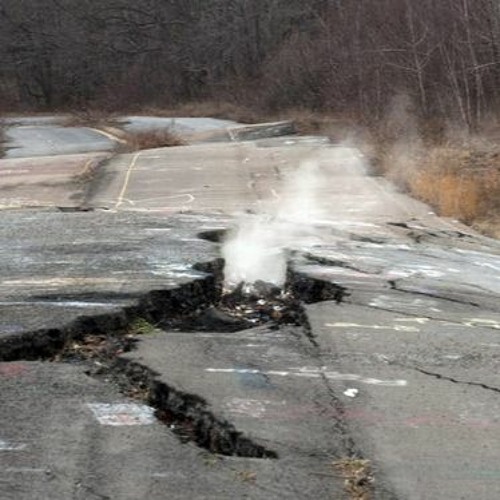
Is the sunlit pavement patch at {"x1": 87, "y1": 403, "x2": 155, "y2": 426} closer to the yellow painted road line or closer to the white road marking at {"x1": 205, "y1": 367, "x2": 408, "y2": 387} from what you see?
the white road marking at {"x1": 205, "y1": 367, "x2": 408, "y2": 387}

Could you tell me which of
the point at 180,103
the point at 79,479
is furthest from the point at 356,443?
the point at 180,103

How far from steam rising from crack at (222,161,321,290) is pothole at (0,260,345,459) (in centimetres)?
22

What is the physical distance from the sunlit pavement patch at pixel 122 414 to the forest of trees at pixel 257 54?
2192 centimetres

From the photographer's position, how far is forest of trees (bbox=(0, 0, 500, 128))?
27.5 m

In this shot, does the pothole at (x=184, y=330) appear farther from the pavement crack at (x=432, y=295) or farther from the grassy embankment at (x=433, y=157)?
the grassy embankment at (x=433, y=157)

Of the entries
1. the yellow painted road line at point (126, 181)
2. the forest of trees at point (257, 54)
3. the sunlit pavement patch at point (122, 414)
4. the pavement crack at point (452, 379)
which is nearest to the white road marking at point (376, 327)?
the pavement crack at point (452, 379)

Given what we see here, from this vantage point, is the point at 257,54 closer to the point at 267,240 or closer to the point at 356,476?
the point at 267,240

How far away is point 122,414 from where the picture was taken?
4.49 m

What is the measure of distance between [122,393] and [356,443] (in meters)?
1.37

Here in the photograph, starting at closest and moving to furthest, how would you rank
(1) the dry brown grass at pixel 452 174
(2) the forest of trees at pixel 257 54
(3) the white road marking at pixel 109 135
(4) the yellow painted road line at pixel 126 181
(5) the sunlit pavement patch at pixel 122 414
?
(5) the sunlit pavement patch at pixel 122 414 < (1) the dry brown grass at pixel 452 174 < (4) the yellow painted road line at pixel 126 181 < (2) the forest of trees at pixel 257 54 < (3) the white road marking at pixel 109 135

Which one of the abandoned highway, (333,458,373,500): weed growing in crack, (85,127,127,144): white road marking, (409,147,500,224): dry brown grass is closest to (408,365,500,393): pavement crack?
the abandoned highway

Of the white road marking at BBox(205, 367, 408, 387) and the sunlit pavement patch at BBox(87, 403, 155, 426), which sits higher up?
the sunlit pavement patch at BBox(87, 403, 155, 426)

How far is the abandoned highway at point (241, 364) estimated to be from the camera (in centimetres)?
390

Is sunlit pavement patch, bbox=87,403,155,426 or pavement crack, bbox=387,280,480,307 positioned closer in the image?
sunlit pavement patch, bbox=87,403,155,426
